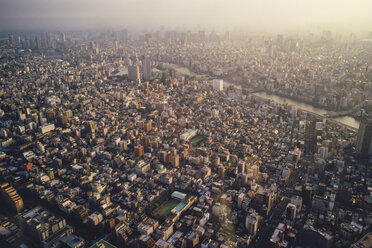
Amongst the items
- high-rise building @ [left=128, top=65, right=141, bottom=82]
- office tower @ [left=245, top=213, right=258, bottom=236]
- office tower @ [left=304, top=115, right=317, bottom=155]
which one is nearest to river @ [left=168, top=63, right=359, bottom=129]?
office tower @ [left=304, top=115, right=317, bottom=155]

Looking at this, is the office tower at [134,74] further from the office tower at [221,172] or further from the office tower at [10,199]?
the office tower at [10,199]

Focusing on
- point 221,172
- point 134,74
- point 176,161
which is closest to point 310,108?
point 221,172

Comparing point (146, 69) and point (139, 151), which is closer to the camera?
point (139, 151)

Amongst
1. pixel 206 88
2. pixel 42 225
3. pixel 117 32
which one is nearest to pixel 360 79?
pixel 206 88

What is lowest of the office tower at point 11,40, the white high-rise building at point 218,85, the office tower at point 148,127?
the office tower at point 148,127

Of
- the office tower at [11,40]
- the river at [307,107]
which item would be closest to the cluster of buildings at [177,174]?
the river at [307,107]

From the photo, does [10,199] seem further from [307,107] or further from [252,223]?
[307,107]

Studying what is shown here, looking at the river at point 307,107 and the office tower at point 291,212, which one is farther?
the river at point 307,107

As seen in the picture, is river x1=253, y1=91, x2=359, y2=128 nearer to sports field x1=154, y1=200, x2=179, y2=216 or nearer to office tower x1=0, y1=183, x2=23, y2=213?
sports field x1=154, y1=200, x2=179, y2=216
